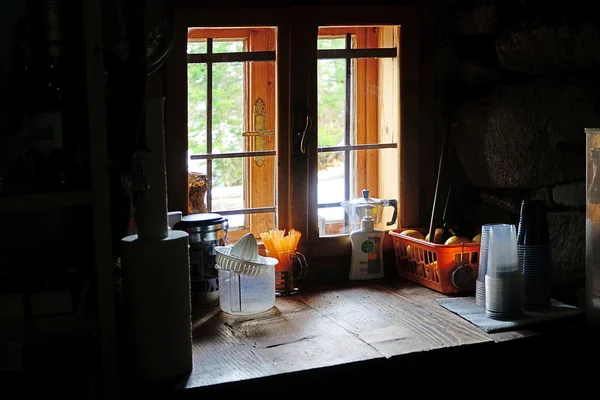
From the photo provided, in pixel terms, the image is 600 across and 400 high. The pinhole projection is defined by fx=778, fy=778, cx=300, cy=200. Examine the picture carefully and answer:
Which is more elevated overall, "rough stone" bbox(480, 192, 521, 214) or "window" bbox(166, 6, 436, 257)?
"window" bbox(166, 6, 436, 257)

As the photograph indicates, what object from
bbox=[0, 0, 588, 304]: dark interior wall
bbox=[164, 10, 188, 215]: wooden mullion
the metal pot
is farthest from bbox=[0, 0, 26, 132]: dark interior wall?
the metal pot

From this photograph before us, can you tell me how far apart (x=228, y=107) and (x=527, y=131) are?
0.83 m

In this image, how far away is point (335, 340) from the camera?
5.96 ft

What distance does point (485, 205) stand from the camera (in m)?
2.34

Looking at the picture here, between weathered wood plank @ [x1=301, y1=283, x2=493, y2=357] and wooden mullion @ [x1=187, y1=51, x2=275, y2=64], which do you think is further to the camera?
wooden mullion @ [x1=187, y1=51, x2=275, y2=64]

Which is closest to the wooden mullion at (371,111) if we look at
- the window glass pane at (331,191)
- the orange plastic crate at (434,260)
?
the window glass pane at (331,191)

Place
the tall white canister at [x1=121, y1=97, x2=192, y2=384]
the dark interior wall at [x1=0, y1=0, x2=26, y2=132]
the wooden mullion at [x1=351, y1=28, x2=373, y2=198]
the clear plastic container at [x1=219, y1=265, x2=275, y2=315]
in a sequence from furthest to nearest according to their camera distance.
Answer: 1. the wooden mullion at [x1=351, y1=28, x2=373, y2=198]
2. the clear plastic container at [x1=219, y1=265, x2=275, y2=315]
3. the dark interior wall at [x1=0, y1=0, x2=26, y2=132]
4. the tall white canister at [x1=121, y1=97, x2=192, y2=384]

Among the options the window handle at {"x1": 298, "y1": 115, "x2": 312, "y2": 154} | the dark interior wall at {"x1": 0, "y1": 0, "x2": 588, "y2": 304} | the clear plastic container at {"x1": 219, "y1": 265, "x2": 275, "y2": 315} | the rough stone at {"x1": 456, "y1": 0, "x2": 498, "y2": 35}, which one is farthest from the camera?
the window handle at {"x1": 298, "y1": 115, "x2": 312, "y2": 154}

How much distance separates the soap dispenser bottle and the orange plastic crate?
0.06 meters

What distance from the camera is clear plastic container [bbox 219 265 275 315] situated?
79.6 inches

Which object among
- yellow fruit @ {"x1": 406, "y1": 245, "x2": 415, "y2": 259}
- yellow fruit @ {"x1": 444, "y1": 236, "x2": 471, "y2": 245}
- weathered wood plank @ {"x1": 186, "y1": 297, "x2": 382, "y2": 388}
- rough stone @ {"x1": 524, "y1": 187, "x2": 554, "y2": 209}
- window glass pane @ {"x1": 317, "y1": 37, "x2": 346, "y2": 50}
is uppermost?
window glass pane @ {"x1": 317, "y1": 37, "x2": 346, "y2": 50}

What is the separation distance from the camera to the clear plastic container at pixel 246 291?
79.6 inches

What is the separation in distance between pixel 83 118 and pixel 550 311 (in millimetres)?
1220

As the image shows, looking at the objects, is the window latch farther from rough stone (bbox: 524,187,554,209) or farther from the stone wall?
rough stone (bbox: 524,187,554,209)
